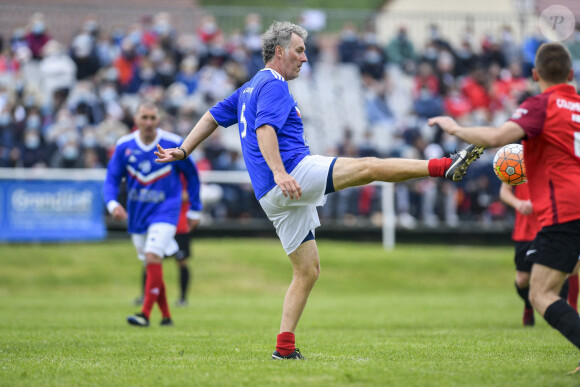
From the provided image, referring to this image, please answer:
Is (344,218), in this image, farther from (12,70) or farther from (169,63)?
(12,70)

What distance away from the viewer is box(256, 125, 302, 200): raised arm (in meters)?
5.76

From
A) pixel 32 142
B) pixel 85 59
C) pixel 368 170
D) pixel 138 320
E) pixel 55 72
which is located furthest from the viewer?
pixel 85 59

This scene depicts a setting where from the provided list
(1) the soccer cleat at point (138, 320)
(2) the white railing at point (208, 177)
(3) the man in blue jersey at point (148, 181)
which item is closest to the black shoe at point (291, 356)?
(1) the soccer cleat at point (138, 320)

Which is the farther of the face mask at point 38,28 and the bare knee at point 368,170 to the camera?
the face mask at point 38,28

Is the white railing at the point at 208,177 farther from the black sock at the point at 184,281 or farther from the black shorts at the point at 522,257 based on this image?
the black shorts at the point at 522,257

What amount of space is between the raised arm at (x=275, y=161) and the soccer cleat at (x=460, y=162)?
1.13 meters

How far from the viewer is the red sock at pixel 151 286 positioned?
379 inches

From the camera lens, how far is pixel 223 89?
22.4 m

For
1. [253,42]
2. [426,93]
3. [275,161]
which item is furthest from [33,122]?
[275,161]

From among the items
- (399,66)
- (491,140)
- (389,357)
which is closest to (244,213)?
(399,66)

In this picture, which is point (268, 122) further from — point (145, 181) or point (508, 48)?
point (508, 48)

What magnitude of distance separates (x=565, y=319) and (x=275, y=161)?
2.36 metres

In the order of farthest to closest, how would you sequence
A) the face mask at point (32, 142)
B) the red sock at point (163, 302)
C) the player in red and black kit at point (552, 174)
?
the face mask at point (32, 142), the red sock at point (163, 302), the player in red and black kit at point (552, 174)

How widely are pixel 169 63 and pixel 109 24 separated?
3.62 meters
